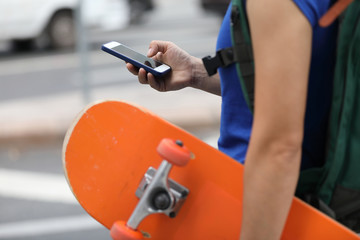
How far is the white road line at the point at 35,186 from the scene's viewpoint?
4.81 meters

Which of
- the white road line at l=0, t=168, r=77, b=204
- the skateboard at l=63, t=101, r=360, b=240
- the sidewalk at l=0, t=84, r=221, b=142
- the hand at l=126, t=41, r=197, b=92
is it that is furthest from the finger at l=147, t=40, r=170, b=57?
the sidewalk at l=0, t=84, r=221, b=142

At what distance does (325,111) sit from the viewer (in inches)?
52.1

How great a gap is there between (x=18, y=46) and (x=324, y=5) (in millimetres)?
10247

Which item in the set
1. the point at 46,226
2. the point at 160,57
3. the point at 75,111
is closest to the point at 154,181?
the point at 160,57

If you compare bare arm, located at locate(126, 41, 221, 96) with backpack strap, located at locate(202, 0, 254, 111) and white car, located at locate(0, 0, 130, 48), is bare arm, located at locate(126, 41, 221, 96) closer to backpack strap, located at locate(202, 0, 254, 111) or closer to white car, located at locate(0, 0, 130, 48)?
Result: backpack strap, located at locate(202, 0, 254, 111)

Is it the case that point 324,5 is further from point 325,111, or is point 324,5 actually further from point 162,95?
point 162,95

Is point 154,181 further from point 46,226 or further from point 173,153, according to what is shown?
point 46,226

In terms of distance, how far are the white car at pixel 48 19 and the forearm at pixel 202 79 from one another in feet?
25.5

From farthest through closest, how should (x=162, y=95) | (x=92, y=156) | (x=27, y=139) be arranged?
(x=162, y=95)
(x=27, y=139)
(x=92, y=156)

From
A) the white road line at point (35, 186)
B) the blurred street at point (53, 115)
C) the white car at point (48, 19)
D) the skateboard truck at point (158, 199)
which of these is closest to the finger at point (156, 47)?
the skateboard truck at point (158, 199)

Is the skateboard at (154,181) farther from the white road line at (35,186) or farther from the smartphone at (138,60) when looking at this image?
the white road line at (35,186)

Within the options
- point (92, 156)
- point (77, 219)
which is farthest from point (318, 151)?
point (77, 219)

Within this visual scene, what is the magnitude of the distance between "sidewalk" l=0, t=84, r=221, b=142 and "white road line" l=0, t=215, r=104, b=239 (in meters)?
1.70

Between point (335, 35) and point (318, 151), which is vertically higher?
point (335, 35)
